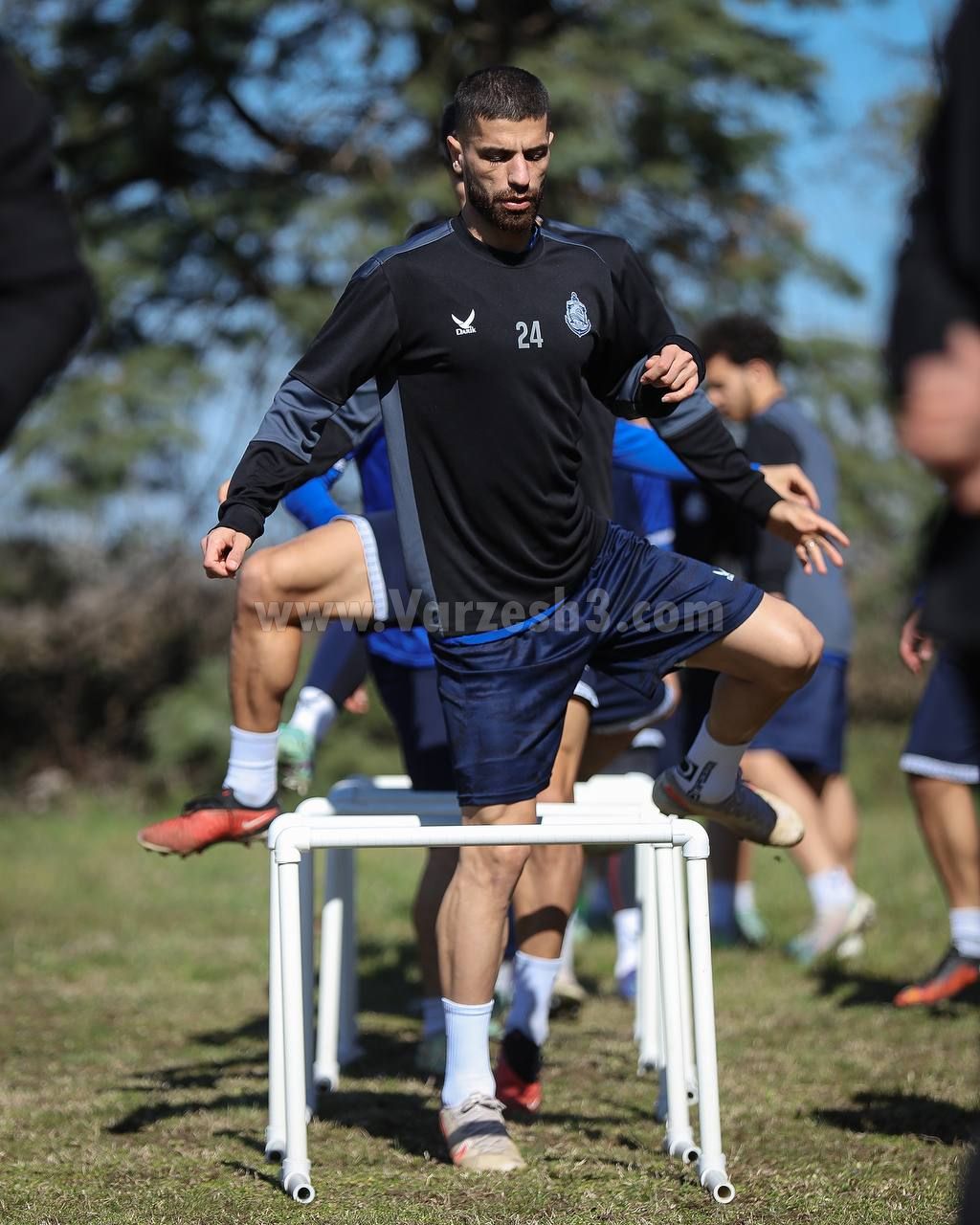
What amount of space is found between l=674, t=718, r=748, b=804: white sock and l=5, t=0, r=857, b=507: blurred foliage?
7.37 metres

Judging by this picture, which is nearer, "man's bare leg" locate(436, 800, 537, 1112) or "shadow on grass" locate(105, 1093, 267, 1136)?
"man's bare leg" locate(436, 800, 537, 1112)

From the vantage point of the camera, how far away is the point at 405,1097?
380cm

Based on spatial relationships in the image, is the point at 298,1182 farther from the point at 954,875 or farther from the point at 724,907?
the point at 724,907

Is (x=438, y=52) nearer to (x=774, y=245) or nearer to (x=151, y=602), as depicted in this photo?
(x=774, y=245)

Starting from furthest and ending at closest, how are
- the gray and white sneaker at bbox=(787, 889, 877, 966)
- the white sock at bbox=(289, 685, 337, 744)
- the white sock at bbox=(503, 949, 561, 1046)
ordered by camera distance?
the gray and white sneaker at bbox=(787, 889, 877, 966) → the white sock at bbox=(289, 685, 337, 744) → the white sock at bbox=(503, 949, 561, 1046)

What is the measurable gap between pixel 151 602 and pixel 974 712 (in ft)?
35.6

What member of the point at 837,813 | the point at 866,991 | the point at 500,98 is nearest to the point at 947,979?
the point at 866,991

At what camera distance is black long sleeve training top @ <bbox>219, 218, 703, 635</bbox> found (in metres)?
2.99

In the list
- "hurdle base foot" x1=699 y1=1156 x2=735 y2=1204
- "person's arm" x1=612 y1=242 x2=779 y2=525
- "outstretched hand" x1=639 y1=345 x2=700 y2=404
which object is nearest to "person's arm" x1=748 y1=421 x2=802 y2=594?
"person's arm" x1=612 y1=242 x2=779 y2=525

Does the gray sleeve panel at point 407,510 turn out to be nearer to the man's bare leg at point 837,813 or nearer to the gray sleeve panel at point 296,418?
the gray sleeve panel at point 296,418

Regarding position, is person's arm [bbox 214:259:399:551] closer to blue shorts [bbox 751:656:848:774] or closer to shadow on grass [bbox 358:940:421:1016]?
shadow on grass [bbox 358:940:421:1016]

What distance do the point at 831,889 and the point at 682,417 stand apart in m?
2.98

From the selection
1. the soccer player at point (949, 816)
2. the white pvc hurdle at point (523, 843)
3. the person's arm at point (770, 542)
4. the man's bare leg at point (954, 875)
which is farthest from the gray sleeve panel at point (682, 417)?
the man's bare leg at point (954, 875)

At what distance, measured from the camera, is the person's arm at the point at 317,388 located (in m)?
2.96
